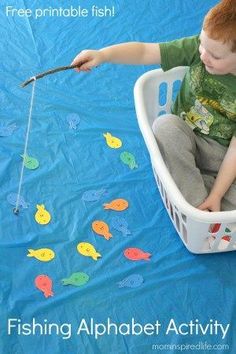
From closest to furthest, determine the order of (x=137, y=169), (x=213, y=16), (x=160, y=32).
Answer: (x=213, y=16), (x=137, y=169), (x=160, y=32)

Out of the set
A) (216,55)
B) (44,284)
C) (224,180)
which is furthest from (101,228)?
(216,55)

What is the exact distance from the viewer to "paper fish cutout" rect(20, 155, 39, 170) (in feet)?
3.81

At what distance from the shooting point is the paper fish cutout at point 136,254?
1.03 metres

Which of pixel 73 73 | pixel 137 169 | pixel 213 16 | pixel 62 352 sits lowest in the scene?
pixel 62 352

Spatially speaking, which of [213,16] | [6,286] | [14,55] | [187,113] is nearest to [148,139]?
[187,113]

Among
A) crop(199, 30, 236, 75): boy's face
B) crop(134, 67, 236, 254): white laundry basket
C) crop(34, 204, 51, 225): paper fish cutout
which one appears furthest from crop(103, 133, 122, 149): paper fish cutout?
crop(199, 30, 236, 75): boy's face

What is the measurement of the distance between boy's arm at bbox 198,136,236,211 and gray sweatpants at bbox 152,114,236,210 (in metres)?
0.01

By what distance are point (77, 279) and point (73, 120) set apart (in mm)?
444

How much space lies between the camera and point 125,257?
1.03 metres

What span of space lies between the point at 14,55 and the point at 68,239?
616 millimetres

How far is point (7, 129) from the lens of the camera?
123cm

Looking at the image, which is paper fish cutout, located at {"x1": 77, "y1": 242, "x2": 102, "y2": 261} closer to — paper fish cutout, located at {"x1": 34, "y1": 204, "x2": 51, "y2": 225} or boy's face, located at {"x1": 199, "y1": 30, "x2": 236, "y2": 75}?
paper fish cutout, located at {"x1": 34, "y1": 204, "x2": 51, "y2": 225}

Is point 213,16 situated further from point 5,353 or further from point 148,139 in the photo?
point 5,353

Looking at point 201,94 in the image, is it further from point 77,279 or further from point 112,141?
point 77,279
